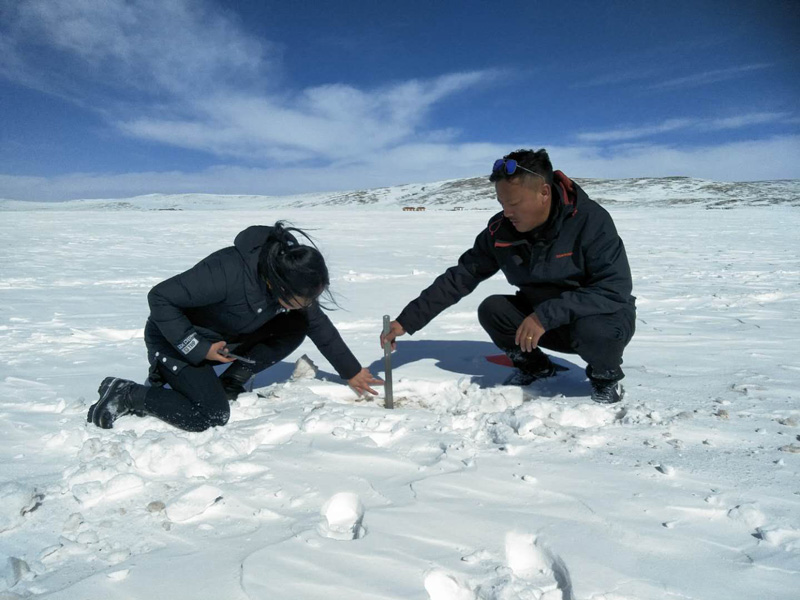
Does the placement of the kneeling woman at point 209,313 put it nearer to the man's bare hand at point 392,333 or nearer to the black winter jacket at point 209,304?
the black winter jacket at point 209,304

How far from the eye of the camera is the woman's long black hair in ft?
7.34

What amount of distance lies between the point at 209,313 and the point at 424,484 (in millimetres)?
1424

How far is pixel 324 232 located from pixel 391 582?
12.9 meters

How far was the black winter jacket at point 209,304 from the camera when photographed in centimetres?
236

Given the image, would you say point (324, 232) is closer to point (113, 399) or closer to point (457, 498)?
point (113, 399)

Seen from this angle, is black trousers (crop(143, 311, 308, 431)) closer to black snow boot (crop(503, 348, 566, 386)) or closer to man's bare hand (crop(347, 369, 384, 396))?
man's bare hand (crop(347, 369, 384, 396))

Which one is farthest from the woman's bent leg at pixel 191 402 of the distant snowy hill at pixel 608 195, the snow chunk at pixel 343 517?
the distant snowy hill at pixel 608 195

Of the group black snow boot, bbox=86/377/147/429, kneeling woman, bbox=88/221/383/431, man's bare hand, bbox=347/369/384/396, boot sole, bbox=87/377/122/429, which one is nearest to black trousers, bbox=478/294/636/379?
man's bare hand, bbox=347/369/384/396

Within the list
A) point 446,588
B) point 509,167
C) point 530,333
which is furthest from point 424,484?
point 509,167

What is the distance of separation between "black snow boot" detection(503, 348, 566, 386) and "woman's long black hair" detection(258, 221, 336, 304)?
4.26ft

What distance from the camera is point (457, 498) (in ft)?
5.74

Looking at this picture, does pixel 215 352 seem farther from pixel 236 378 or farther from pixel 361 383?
pixel 361 383

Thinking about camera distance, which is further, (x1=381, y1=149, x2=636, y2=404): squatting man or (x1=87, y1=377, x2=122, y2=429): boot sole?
(x1=381, y1=149, x2=636, y2=404): squatting man

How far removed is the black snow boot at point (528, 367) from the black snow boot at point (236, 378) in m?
1.50
